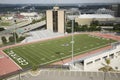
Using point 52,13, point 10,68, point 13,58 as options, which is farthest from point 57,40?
point 10,68

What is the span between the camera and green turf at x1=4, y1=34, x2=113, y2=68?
150ft

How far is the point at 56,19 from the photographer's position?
243 feet

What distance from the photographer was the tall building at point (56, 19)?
73562 millimetres

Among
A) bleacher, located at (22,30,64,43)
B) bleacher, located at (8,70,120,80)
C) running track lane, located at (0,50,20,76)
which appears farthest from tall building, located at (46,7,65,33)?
bleacher, located at (8,70,120,80)

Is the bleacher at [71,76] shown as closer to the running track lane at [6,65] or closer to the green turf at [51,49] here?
the running track lane at [6,65]

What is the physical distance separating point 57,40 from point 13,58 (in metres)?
22.8

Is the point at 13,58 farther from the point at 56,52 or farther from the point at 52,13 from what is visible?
the point at 52,13

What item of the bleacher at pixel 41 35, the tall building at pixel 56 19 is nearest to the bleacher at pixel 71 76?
the bleacher at pixel 41 35

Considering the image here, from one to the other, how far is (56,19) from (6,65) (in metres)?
37.1

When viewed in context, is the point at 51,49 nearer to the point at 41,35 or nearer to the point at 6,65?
the point at 6,65

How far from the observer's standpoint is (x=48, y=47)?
5606 centimetres

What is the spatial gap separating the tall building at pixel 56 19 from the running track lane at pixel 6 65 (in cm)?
3127

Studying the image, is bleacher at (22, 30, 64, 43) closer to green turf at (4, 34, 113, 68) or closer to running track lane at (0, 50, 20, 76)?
green turf at (4, 34, 113, 68)

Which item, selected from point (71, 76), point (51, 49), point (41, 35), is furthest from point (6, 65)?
point (41, 35)
